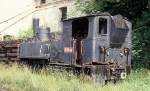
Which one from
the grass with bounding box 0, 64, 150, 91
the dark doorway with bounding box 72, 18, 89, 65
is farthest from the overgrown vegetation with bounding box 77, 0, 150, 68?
the dark doorway with bounding box 72, 18, 89, 65

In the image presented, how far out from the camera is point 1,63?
78.2 feet

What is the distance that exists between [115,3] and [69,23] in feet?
16.5

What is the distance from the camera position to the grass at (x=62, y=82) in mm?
14620

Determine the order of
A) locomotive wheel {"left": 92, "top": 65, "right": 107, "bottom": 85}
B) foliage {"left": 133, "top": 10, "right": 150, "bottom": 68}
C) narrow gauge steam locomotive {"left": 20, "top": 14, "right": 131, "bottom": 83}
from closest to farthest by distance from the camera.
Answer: locomotive wheel {"left": 92, "top": 65, "right": 107, "bottom": 85}
narrow gauge steam locomotive {"left": 20, "top": 14, "right": 131, "bottom": 83}
foliage {"left": 133, "top": 10, "right": 150, "bottom": 68}

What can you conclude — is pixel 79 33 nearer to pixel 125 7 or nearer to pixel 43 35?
pixel 43 35

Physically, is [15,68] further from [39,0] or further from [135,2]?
[39,0]

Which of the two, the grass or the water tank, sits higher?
the water tank

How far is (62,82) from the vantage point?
50.8 feet

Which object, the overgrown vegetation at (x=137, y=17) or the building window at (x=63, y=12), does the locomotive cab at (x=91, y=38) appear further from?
the building window at (x=63, y=12)

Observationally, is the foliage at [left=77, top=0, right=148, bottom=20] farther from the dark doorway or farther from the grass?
the grass

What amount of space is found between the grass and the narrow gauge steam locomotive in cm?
50

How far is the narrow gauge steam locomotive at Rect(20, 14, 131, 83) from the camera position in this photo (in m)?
16.9

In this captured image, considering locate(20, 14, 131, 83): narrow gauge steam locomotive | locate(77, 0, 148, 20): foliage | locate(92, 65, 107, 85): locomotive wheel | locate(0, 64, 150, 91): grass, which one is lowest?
locate(0, 64, 150, 91): grass

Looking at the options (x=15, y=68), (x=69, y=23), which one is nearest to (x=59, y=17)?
(x=15, y=68)
